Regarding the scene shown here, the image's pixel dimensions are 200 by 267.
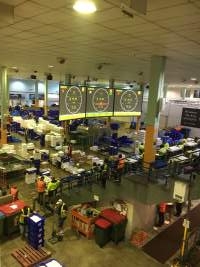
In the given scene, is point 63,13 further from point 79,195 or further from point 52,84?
point 52,84

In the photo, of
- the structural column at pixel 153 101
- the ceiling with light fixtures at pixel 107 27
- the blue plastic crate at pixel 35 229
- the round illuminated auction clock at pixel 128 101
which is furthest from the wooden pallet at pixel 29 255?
the round illuminated auction clock at pixel 128 101

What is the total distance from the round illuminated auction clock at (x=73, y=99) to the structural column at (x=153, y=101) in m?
3.69

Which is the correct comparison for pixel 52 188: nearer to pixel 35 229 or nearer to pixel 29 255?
pixel 35 229

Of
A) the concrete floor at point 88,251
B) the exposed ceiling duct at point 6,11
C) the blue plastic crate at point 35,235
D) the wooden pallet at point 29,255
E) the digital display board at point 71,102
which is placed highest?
the exposed ceiling duct at point 6,11

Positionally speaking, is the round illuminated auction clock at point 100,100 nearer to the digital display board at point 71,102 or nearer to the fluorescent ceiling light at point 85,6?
the digital display board at point 71,102

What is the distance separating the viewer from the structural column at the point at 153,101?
29.5 ft

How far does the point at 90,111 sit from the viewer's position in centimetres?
1242

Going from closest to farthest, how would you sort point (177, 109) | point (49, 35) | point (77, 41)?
point (49, 35) → point (77, 41) → point (177, 109)

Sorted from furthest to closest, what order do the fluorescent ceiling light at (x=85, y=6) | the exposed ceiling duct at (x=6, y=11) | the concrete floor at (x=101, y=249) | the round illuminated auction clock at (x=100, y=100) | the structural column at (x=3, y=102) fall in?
the structural column at (x=3, y=102) → the round illuminated auction clock at (x=100, y=100) → the concrete floor at (x=101, y=249) → the exposed ceiling duct at (x=6, y=11) → the fluorescent ceiling light at (x=85, y=6)

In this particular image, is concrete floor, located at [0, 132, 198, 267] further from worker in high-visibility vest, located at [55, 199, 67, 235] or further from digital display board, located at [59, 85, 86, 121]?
digital display board, located at [59, 85, 86, 121]

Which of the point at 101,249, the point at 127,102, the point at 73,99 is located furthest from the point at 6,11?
the point at 127,102

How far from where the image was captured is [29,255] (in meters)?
7.68

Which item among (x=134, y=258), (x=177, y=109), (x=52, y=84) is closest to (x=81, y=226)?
(x=134, y=258)

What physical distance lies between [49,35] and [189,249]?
8.34 m
